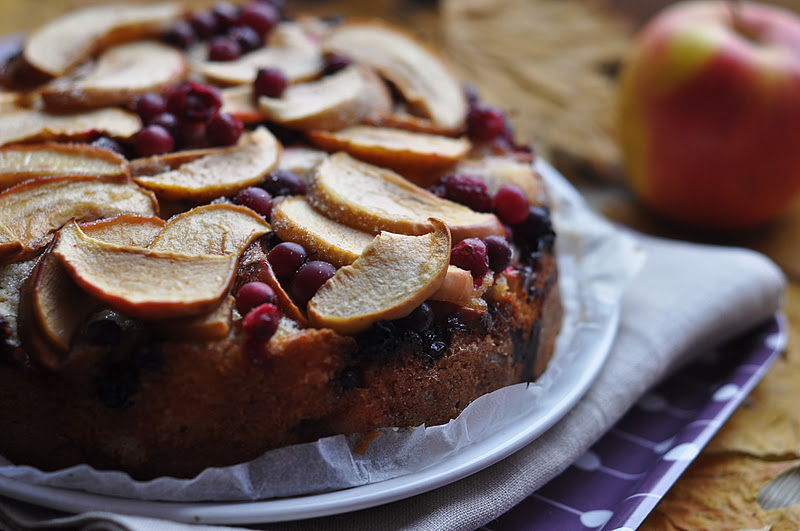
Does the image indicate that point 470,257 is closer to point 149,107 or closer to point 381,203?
point 381,203

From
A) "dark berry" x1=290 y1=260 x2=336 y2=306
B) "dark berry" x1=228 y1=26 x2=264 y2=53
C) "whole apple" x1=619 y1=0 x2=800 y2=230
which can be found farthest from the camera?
"whole apple" x1=619 y1=0 x2=800 y2=230

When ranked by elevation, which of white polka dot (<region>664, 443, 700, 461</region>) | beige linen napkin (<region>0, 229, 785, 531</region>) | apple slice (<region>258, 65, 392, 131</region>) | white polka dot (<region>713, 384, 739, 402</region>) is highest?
apple slice (<region>258, 65, 392, 131</region>)

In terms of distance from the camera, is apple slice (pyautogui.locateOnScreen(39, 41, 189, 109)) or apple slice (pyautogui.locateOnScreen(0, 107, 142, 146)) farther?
apple slice (pyautogui.locateOnScreen(39, 41, 189, 109))

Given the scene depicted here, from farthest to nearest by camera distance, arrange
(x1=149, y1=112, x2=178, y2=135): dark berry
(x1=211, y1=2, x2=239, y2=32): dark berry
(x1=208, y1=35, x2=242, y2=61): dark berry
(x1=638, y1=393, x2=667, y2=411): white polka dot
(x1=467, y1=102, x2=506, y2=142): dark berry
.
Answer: (x1=211, y1=2, x2=239, y2=32): dark berry
(x1=208, y1=35, x2=242, y2=61): dark berry
(x1=467, y1=102, x2=506, y2=142): dark berry
(x1=638, y1=393, x2=667, y2=411): white polka dot
(x1=149, y1=112, x2=178, y2=135): dark berry

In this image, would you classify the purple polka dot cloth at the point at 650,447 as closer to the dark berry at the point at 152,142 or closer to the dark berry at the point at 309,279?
the dark berry at the point at 309,279

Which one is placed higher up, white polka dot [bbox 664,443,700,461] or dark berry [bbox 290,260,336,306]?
dark berry [bbox 290,260,336,306]

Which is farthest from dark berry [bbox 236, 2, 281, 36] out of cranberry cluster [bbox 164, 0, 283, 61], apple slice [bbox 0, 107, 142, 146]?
apple slice [bbox 0, 107, 142, 146]

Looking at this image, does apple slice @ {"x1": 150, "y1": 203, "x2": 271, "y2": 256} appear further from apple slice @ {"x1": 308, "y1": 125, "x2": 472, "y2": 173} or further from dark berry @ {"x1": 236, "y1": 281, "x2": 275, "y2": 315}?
apple slice @ {"x1": 308, "y1": 125, "x2": 472, "y2": 173}
